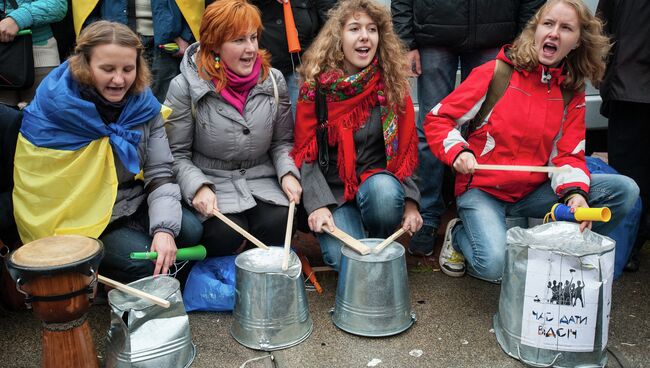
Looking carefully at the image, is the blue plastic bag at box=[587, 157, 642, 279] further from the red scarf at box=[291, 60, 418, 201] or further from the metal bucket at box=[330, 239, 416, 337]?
the metal bucket at box=[330, 239, 416, 337]

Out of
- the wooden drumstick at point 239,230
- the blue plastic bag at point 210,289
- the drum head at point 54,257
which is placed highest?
the drum head at point 54,257

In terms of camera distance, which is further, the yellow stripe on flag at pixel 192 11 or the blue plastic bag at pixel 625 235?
the yellow stripe on flag at pixel 192 11

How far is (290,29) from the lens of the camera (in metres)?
3.45

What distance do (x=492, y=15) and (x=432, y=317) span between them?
5.29 feet

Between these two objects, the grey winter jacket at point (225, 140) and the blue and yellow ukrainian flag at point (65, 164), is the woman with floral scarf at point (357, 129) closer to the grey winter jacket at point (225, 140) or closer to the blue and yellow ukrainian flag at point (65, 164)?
the grey winter jacket at point (225, 140)

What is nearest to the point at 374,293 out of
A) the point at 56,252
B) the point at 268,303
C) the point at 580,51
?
the point at 268,303

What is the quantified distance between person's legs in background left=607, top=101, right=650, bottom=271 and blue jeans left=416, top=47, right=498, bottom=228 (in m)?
0.72

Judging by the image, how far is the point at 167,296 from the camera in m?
2.46

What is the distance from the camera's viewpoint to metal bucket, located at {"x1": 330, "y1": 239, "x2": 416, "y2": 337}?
2.66m

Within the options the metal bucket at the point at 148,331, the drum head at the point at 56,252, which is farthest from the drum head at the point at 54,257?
the metal bucket at the point at 148,331

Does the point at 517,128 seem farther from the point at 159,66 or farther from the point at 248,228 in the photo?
the point at 159,66

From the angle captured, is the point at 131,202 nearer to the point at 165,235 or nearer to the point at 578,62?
the point at 165,235

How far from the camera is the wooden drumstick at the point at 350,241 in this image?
2.71 meters

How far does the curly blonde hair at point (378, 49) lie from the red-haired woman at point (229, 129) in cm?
26
